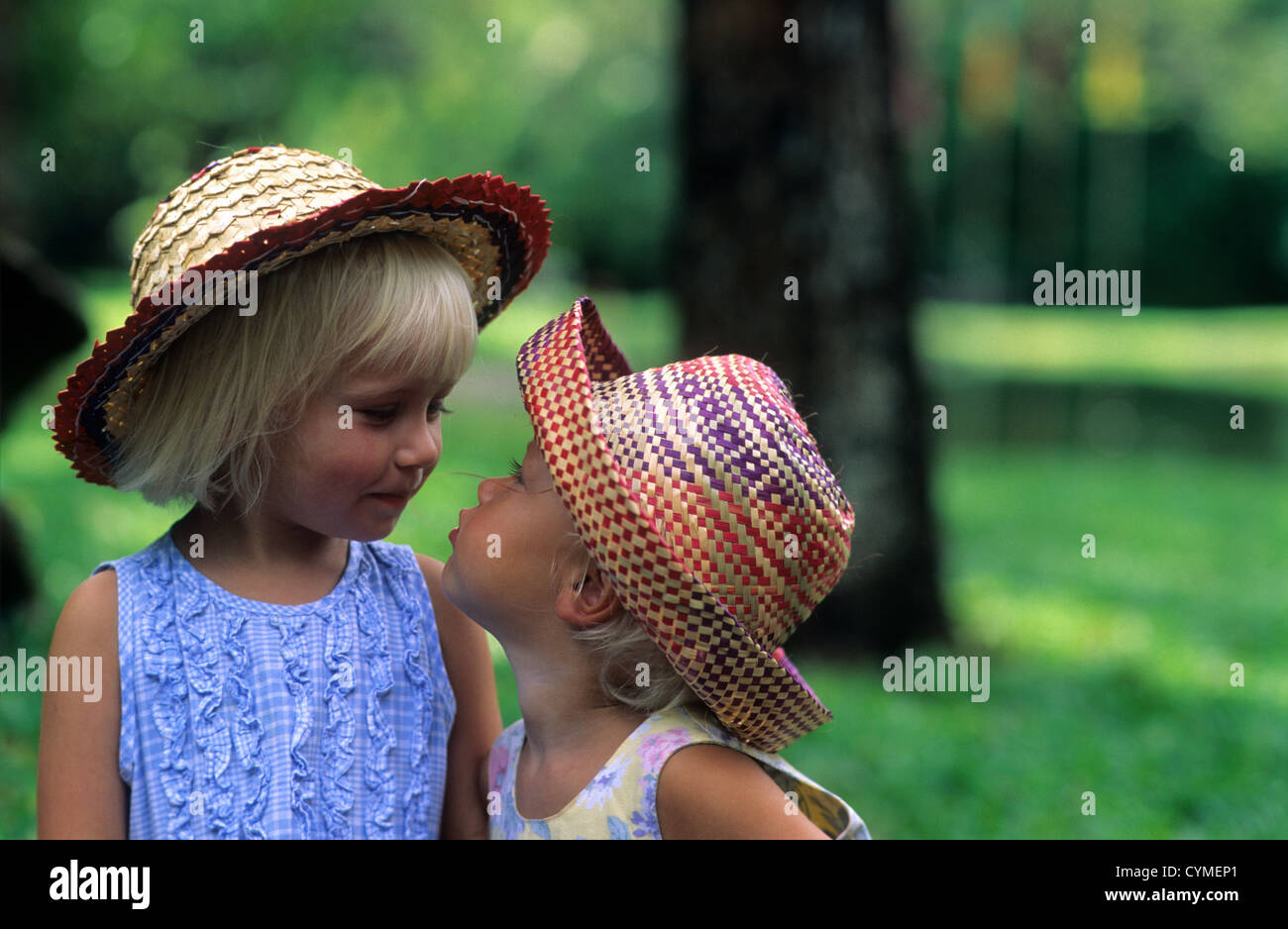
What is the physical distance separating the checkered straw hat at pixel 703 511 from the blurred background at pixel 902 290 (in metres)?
0.45

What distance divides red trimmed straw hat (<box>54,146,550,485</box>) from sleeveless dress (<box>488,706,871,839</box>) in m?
0.95

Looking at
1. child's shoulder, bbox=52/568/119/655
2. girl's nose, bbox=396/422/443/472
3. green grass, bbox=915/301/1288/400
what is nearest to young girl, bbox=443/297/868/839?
girl's nose, bbox=396/422/443/472

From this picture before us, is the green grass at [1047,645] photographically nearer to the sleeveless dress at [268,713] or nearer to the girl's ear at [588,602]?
the girl's ear at [588,602]

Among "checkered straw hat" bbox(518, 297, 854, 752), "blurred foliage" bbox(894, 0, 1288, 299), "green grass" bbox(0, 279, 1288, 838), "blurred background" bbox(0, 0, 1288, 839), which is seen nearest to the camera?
"checkered straw hat" bbox(518, 297, 854, 752)

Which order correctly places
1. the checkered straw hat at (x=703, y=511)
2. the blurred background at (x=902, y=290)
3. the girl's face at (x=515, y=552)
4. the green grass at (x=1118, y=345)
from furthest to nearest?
the green grass at (x=1118, y=345) < the blurred background at (x=902, y=290) < the girl's face at (x=515, y=552) < the checkered straw hat at (x=703, y=511)

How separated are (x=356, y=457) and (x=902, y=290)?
415cm

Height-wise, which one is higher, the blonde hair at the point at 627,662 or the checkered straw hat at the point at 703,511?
the checkered straw hat at the point at 703,511

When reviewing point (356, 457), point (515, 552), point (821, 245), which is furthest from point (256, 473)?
point (821, 245)

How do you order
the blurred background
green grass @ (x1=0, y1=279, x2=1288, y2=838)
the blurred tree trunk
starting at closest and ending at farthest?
green grass @ (x1=0, y1=279, x2=1288, y2=838) < the blurred background < the blurred tree trunk

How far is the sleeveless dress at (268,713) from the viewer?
88.6 inches

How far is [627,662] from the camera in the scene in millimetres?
2229

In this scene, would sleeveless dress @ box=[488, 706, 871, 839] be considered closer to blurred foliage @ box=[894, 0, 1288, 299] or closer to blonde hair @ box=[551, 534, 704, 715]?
blonde hair @ box=[551, 534, 704, 715]

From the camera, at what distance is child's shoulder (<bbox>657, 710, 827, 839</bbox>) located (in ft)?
6.81

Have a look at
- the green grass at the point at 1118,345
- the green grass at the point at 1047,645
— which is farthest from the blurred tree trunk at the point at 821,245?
the green grass at the point at 1118,345
